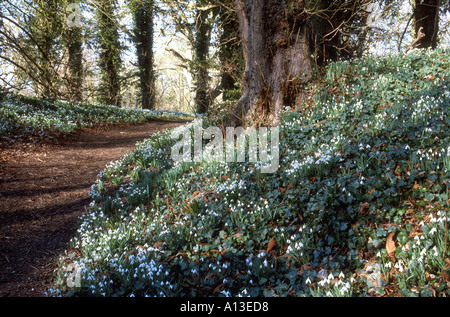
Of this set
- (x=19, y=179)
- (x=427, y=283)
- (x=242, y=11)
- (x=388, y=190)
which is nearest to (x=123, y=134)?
(x=19, y=179)

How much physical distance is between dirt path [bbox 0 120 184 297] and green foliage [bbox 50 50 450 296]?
1.14ft

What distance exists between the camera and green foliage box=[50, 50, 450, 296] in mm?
2732

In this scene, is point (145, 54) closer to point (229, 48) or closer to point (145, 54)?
point (145, 54)

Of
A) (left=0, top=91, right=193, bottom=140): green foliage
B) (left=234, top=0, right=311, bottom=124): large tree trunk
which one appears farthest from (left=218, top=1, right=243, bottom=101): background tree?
(left=0, top=91, right=193, bottom=140): green foliage

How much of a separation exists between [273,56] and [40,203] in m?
6.03

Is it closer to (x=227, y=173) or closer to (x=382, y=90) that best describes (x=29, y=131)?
(x=227, y=173)

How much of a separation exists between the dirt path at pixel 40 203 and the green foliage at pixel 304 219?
13.6 inches

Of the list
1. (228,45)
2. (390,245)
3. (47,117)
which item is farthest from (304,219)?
(47,117)

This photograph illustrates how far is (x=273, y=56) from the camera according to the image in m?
7.12

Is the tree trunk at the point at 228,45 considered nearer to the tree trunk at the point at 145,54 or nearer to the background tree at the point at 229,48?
the background tree at the point at 229,48

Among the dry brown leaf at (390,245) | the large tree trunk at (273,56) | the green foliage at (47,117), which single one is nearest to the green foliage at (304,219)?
the dry brown leaf at (390,245)

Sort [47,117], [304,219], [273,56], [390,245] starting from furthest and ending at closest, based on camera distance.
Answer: [47,117], [273,56], [304,219], [390,245]

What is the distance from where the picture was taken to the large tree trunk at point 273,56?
22.5ft

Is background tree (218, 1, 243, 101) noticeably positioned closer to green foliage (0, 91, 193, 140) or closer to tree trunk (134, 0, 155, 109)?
green foliage (0, 91, 193, 140)
